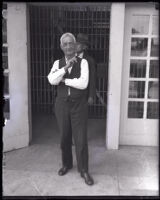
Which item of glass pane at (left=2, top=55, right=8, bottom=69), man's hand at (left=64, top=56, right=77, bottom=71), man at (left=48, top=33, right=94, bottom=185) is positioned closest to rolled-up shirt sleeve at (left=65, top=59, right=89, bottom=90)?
man at (left=48, top=33, right=94, bottom=185)

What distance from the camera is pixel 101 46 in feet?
21.6

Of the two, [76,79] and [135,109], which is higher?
[76,79]

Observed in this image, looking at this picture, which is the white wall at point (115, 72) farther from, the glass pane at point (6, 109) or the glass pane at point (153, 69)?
the glass pane at point (6, 109)

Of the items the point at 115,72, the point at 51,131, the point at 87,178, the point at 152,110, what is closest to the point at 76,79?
the point at 115,72

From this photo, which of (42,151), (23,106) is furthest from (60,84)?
(42,151)

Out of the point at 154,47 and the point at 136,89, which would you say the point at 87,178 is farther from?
the point at 154,47

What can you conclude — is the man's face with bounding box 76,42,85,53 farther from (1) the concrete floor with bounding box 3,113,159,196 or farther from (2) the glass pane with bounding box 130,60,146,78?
(1) the concrete floor with bounding box 3,113,159,196

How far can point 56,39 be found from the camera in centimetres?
669

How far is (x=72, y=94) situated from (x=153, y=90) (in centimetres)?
186

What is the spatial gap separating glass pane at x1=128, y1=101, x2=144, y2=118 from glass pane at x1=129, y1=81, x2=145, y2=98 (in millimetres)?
128

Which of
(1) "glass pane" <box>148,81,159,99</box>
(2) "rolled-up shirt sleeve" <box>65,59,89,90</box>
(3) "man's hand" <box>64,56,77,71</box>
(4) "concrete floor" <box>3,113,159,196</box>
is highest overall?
(3) "man's hand" <box>64,56,77,71</box>

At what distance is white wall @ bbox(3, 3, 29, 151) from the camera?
14.6 ft

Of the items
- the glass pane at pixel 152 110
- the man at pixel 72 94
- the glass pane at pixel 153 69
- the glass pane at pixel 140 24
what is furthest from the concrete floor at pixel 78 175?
the glass pane at pixel 140 24

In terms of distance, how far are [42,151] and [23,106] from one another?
2.84 ft
